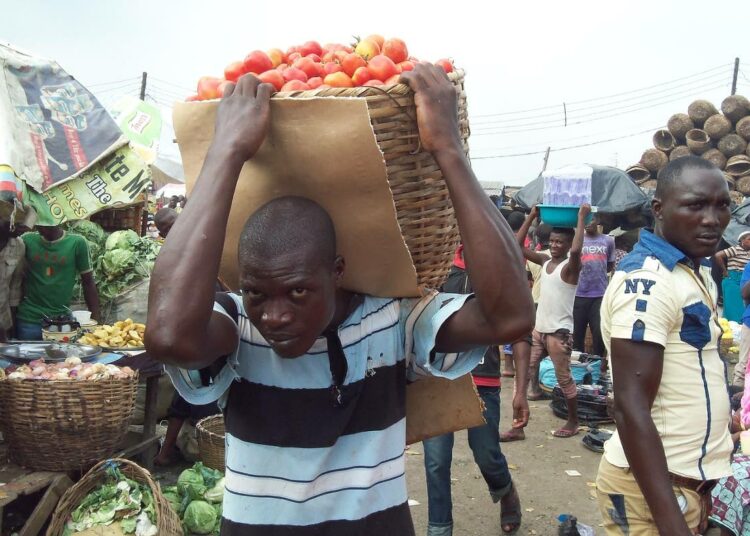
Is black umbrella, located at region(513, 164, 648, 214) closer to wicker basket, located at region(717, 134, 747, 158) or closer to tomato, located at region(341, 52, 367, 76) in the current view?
wicker basket, located at region(717, 134, 747, 158)

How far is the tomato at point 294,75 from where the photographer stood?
4.79 feet

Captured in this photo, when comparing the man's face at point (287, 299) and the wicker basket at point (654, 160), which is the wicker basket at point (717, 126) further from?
the man's face at point (287, 299)

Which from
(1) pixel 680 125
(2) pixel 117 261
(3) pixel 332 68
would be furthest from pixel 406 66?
(1) pixel 680 125

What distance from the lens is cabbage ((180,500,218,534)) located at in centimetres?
427

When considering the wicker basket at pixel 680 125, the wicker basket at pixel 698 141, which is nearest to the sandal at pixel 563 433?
the wicker basket at pixel 698 141

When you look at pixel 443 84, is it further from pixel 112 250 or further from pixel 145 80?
pixel 145 80

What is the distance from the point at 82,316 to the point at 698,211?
5.60 m

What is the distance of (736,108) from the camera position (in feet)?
41.8

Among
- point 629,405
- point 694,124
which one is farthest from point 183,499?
point 694,124

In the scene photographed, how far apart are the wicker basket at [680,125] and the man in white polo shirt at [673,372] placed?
1241 centimetres

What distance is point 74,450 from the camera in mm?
3893

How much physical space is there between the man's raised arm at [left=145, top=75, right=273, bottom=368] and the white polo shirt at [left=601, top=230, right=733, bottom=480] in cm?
153

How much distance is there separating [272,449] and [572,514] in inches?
157

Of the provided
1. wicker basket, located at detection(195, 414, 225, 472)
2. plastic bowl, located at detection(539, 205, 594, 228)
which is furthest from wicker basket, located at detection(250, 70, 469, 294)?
plastic bowl, located at detection(539, 205, 594, 228)
